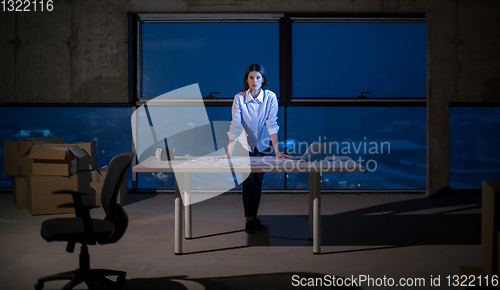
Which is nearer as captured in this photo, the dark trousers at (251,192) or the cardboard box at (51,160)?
the dark trousers at (251,192)

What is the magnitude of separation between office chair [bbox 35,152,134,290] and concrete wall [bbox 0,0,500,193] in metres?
3.23

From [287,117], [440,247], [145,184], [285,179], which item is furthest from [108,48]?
[440,247]

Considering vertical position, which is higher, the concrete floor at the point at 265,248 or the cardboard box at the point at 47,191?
the cardboard box at the point at 47,191

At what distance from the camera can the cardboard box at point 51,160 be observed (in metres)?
4.33

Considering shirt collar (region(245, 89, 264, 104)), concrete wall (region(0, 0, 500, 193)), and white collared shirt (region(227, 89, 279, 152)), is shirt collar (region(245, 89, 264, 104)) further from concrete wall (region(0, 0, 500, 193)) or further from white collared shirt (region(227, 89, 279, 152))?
concrete wall (region(0, 0, 500, 193))

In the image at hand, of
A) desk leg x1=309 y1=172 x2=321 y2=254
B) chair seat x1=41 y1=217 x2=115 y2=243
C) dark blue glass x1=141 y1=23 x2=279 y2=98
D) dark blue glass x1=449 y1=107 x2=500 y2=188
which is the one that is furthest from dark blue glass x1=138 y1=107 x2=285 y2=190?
chair seat x1=41 y1=217 x2=115 y2=243

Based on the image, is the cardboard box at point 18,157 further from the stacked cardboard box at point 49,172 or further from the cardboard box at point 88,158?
the cardboard box at point 88,158

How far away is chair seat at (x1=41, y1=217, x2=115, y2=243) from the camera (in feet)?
7.68

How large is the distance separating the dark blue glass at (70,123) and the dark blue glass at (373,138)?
2260 millimetres

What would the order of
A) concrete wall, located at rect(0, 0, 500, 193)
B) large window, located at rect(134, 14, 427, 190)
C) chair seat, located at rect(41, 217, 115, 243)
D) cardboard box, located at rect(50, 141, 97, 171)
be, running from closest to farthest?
chair seat, located at rect(41, 217, 115, 243) < cardboard box, located at rect(50, 141, 97, 171) < concrete wall, located at rect(0, 0, 500, 193) < large window, located at rect(134, 14, 427, 190)

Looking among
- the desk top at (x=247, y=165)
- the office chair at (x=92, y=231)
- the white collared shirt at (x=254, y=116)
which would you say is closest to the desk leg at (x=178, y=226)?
the desk top at (x=247, y=165)

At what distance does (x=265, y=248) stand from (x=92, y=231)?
1.40 m

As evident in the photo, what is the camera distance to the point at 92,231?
236 cm

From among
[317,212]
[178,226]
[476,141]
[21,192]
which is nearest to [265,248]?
[317,212]
